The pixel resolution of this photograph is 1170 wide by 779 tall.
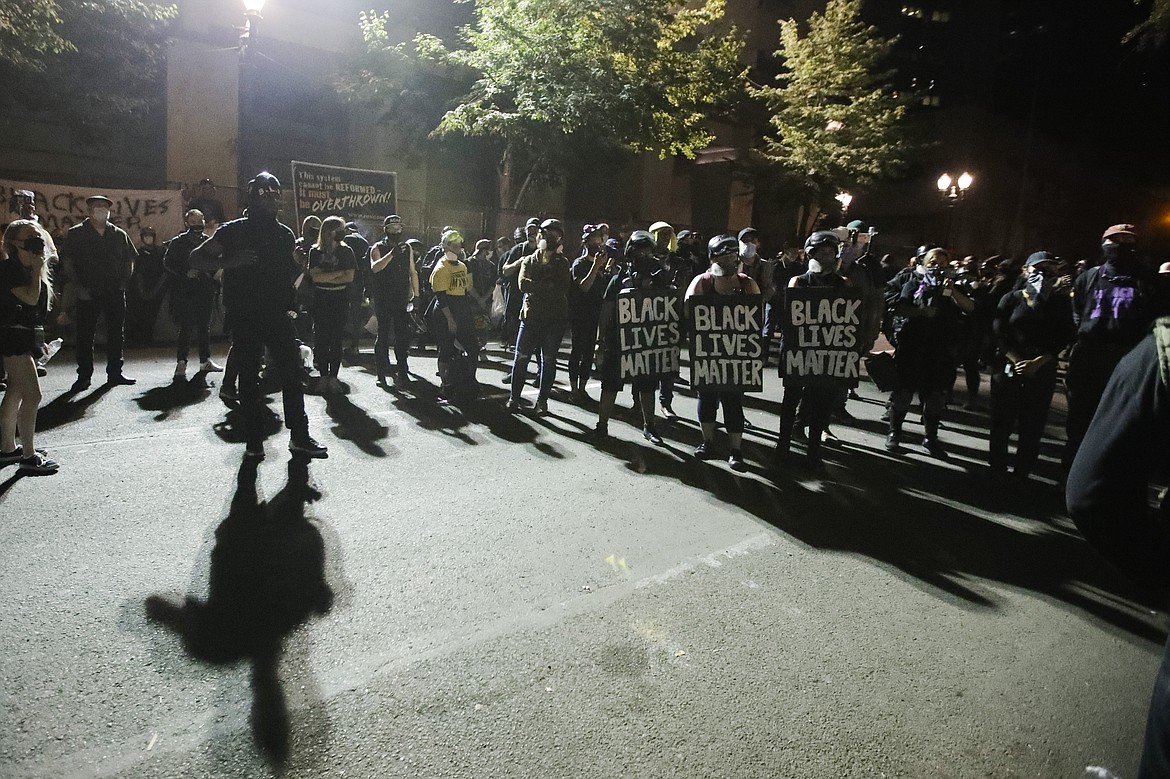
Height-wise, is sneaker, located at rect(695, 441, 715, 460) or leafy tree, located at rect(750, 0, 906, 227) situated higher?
leafy tree, located at rect(750, 0, 906, 227)

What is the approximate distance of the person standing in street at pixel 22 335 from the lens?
4941 mm

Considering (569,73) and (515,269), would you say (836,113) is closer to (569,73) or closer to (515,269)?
(569,73)

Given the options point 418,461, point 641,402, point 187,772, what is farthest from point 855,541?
point 187,772

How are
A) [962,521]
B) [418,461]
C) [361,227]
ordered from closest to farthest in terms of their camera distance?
[962,521], [418,461], [361,227]

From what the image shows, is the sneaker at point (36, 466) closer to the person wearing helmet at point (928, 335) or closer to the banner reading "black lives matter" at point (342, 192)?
the person wearing helmet at point (928, 335)

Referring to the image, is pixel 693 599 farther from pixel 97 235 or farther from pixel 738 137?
pixel 738 137

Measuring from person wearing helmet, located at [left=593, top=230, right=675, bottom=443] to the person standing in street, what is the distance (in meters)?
4.42

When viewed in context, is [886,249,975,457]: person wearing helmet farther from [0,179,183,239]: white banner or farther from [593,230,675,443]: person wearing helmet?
[0,179,183,239]: white banner

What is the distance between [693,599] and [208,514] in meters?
3.15

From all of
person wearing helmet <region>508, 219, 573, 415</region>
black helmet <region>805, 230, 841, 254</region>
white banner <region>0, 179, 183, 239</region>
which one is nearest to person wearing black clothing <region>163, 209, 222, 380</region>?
person wearing helmet <region>508, 219, 573, 415</region>

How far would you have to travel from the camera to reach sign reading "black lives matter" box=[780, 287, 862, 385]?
254 inches

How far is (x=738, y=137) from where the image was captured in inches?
1203

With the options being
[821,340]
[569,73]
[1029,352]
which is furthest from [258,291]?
[569,73]

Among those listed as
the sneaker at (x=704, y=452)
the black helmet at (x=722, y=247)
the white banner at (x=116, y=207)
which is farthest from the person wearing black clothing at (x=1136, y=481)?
the white banner at (x=116, y=207)
